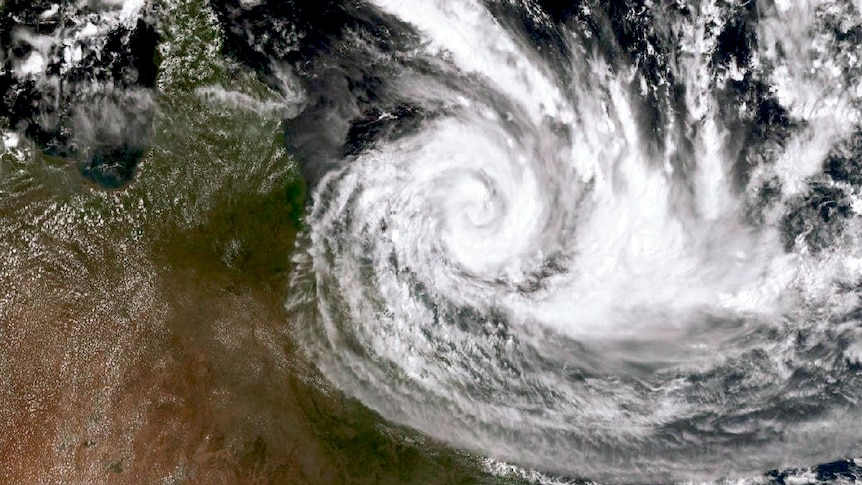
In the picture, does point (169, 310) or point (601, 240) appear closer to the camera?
point (601, 240)

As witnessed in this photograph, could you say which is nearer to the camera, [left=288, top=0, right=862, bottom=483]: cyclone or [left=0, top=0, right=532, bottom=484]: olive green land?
[left=288, top=0, right=862, bottom=483]: cyclone

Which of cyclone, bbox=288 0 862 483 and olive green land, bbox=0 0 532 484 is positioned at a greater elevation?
cyclone, bbox=288 0 862 483

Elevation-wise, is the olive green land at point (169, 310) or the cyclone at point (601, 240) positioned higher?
the cyclone at point (601, 240)

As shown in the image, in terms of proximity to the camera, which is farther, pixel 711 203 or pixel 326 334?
pixel 326 334

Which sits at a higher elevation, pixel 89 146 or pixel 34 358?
pixel 89 146

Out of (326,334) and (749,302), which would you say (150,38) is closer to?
(326,334)

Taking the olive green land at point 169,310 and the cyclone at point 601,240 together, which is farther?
the olive green land at point 169,310

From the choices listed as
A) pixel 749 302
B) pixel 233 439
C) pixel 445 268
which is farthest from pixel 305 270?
pixel 749 302

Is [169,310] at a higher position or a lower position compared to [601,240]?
lower
